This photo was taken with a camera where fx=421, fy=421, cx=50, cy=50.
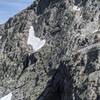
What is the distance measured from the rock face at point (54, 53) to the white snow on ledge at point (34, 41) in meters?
0.99

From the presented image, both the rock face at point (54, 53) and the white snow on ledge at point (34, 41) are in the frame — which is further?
the white snow on ledge at point (34, 41)

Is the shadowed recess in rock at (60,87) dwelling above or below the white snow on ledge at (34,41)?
below

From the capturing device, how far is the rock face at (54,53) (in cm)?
5631

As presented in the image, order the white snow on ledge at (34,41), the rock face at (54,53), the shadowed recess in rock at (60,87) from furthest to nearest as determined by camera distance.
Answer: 1. the white snow on ledge at (34,41)
2. the shadowed recess in rock at (60,87)
3. the rock face at (54,53)

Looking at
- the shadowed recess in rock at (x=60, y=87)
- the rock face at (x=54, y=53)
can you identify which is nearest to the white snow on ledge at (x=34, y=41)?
the rock face at (x=54, y=53)

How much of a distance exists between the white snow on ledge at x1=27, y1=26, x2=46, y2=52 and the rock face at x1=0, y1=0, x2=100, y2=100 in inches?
39.2

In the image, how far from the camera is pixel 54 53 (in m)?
88.2

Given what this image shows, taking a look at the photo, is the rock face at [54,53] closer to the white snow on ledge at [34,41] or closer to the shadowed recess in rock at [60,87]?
the shadowed recess in rock at [60,87]

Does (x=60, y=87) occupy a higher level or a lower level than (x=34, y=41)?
lower

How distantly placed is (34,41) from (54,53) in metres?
15.2

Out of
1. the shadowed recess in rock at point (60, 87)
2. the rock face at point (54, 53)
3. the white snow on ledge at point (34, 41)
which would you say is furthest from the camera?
the white snow on ledge at point (34, 41)

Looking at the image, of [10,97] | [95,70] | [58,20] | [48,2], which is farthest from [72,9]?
[95,70]

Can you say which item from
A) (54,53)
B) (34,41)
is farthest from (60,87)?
(34,41)

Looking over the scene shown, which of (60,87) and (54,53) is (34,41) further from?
(60,87)
